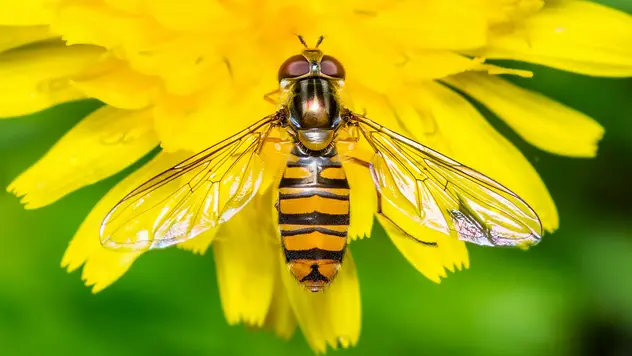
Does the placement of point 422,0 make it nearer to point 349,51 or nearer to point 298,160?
point 349,51

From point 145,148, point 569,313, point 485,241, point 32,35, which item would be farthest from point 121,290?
point 569,313

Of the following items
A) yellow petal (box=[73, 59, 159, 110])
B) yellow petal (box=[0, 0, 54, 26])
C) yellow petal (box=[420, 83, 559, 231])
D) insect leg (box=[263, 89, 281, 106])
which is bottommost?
yellow petal (box=[420, 83, 559, 231])

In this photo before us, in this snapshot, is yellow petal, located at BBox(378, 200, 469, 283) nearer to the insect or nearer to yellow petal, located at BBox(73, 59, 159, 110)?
the insect

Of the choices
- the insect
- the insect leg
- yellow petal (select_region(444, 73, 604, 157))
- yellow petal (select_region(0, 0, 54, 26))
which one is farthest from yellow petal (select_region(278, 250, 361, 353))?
yellow petal (select_region(0, 0, 54, 26))

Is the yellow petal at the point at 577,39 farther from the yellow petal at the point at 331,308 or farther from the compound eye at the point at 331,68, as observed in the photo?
the yellow petal at the point at 331,308

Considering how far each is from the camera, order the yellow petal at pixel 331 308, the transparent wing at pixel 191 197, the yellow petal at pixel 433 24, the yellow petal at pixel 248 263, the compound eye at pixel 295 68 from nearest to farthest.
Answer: the transparent wing at pixel 191 197 < the compound eye at pixel 295 68 < the yellow petal at pixel 433 24 < the yellow petal at pixel 248 263 < the yellow petal at pixel 331 308

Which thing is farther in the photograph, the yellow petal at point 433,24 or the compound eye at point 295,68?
the yellow petal at point 433,24

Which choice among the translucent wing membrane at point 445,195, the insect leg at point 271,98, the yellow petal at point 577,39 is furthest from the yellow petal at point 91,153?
the yellow petal at point 577,39

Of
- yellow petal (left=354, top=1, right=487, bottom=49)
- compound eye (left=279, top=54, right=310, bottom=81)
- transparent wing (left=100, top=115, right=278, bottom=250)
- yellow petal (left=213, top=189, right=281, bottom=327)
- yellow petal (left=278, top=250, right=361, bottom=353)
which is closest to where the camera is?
transparent wing (left=100, top=115, right=278, bottom=250)
